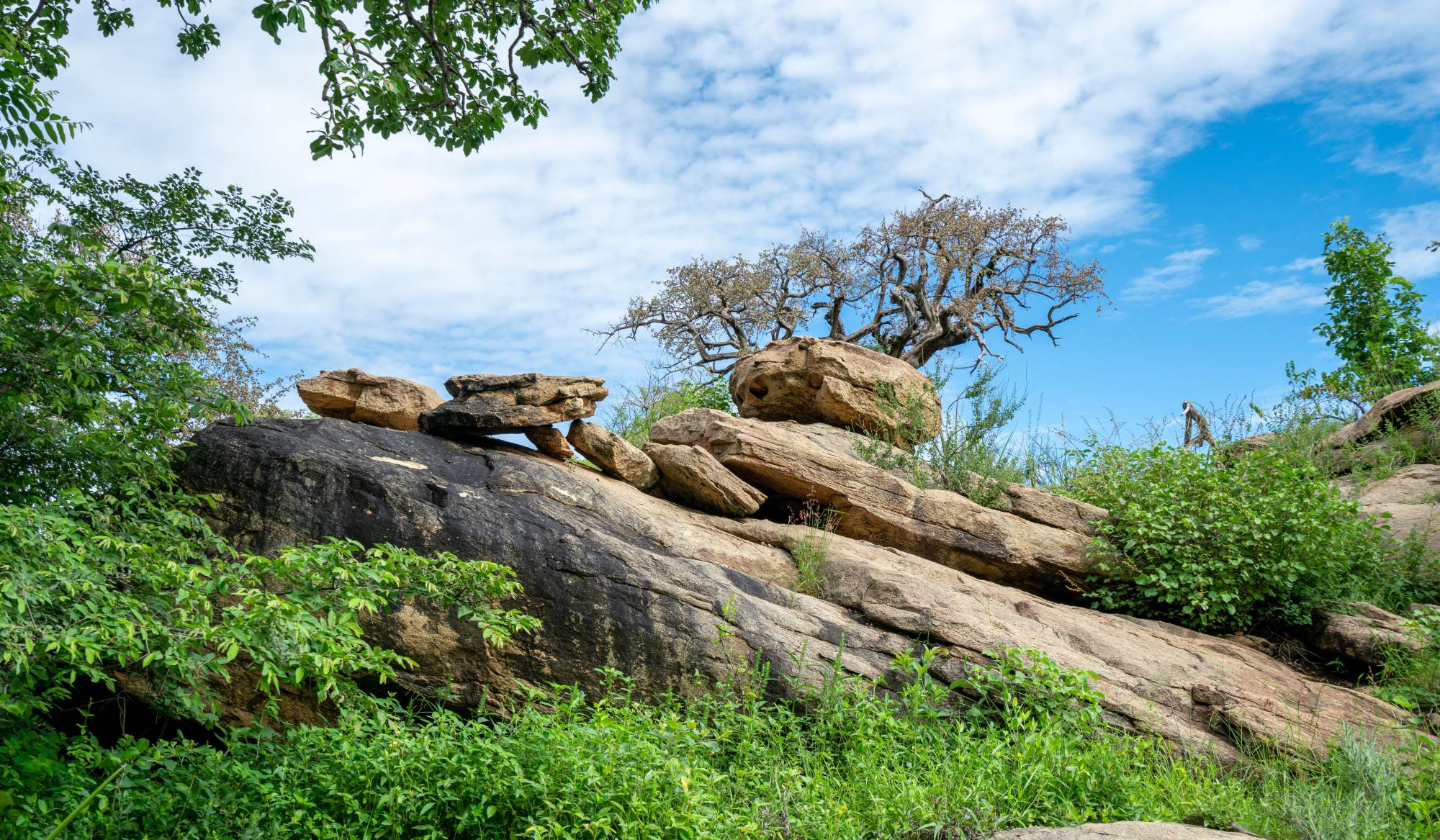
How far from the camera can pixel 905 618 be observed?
6789 mm

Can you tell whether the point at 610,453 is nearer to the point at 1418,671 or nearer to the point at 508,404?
the point at 508,404

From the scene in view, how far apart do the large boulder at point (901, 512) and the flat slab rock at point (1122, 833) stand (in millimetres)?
4391

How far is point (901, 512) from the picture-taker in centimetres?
860

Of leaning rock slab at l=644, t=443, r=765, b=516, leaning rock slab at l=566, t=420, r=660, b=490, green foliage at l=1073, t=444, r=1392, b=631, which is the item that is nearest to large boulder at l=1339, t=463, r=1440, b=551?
green foliage at l=1073, t=444, r=1392, b=631

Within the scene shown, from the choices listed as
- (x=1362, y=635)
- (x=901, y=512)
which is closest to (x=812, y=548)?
(x=901, y=512)

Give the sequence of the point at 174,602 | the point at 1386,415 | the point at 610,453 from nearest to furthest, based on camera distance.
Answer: the point at 174,602 → the point at 610,453 → the point at 1386,415

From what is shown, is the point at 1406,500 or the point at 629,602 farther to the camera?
the point at 1406,500

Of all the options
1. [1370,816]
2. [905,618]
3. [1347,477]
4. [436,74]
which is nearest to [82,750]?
[905,618]

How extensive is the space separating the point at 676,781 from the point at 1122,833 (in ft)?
6.86

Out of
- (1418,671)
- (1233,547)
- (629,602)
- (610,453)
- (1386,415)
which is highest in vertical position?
(1386,415)

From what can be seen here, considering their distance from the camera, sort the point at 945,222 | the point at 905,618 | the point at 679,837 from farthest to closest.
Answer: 1. the point at 945,222
2. the point at 905,618
3. the point at 679,837

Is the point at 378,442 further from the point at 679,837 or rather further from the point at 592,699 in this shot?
the point at 679,837

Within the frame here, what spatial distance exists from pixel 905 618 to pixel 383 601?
153 inches

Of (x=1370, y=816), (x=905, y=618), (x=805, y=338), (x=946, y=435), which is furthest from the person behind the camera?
(x=805, y=338)
